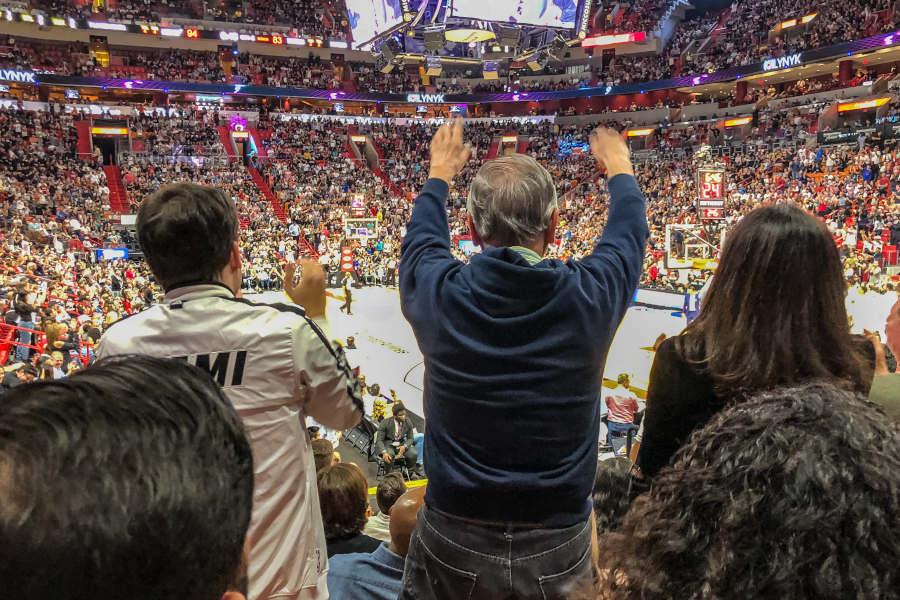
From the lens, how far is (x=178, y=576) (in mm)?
714

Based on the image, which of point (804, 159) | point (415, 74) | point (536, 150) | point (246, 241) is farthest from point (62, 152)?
point (804, 159)

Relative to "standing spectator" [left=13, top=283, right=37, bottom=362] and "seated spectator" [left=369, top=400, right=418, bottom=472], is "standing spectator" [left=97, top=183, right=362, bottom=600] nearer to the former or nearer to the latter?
"seated spectator" [left=369, top=400, right=418, bottom=472]

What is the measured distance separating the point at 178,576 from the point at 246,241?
2472cm

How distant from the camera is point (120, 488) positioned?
671 mm

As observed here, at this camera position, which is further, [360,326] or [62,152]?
[62,152]

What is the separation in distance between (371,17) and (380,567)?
696 inches

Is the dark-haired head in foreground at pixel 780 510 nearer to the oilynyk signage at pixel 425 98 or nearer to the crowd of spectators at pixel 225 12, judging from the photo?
the crowd of spectators at pixel 225 12

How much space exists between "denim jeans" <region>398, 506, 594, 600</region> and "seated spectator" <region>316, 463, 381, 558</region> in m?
1.02

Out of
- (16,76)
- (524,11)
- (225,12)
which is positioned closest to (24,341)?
(524,11)

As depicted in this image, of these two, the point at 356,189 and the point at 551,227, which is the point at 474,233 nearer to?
the point at 551,227

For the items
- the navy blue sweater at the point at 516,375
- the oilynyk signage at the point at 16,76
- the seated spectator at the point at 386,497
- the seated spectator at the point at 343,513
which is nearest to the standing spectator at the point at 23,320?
the seated spectator at the point at 386,497

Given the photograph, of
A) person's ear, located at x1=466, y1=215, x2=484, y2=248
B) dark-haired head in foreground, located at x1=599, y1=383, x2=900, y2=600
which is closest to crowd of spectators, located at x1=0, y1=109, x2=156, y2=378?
person's ear, located at x1=466, y1=215, x2=484, y2=248

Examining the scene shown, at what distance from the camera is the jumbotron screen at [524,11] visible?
16297 millimetres

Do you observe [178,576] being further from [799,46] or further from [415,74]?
[415,74]
